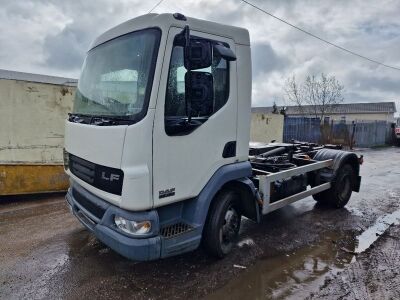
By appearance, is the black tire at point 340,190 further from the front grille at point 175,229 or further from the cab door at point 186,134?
the front grille at point 175,229

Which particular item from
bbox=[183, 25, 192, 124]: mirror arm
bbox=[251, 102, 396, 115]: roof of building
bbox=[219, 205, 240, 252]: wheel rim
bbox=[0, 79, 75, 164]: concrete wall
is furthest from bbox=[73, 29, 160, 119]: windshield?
bbox=[251, 102, 396, 115]: roof of building

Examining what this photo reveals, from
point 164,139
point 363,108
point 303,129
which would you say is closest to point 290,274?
point 164,139

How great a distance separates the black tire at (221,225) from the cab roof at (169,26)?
75.3 inches

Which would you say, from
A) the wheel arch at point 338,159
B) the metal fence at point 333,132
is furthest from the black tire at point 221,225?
the metal fence at point 333,132

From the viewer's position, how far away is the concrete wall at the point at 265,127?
15047mm

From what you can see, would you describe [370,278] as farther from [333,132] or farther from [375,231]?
[333,132]

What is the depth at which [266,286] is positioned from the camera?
344 centimetres

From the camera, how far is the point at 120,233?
9.90 ft

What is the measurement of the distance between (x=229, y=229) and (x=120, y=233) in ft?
4.91

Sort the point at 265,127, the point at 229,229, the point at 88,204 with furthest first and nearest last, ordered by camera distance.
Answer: the point at 265,127
the point at 229,229
the point at 88,204

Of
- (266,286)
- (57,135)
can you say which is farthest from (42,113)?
(266,286)

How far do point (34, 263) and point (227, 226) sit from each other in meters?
2.42

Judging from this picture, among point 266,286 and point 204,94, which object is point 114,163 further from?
point 266,286

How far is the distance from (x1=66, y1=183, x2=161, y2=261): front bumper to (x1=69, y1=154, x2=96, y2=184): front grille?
0.72ft
